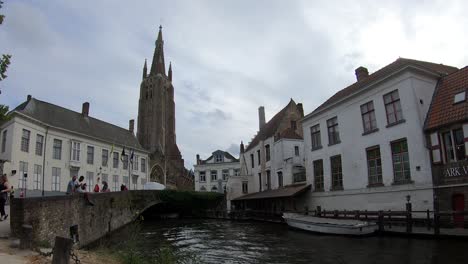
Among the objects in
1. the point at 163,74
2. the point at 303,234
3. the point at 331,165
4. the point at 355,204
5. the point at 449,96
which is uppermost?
the point at 163,74

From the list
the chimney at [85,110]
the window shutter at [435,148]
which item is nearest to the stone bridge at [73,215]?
the chimney at [85,110]

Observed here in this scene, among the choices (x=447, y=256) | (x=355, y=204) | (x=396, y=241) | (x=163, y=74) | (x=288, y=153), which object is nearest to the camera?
(x=447, y=256)

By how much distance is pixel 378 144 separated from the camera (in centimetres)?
1914

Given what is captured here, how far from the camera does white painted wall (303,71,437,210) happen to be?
16598 millimetres

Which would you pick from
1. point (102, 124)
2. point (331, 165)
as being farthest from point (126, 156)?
point (331, 165)

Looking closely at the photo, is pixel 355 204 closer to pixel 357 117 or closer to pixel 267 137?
pixel 357 117

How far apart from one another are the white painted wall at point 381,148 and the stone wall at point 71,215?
13.5 metres

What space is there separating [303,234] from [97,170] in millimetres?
23568

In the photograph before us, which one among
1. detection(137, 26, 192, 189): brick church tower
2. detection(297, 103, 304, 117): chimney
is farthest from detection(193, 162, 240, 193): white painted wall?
detection(297, 103, 304, 117): chimney

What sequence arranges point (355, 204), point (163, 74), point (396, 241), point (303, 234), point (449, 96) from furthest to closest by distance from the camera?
point (163, 74), point (355, 204), point (303, 234), point (449, 96), point (396, 241)

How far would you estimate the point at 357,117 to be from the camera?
20875mm

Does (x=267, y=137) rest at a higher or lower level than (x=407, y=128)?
higher

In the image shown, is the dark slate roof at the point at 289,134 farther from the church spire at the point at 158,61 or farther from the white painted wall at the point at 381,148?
the church spire at the point at 158,61

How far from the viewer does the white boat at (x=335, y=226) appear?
16.2 m
